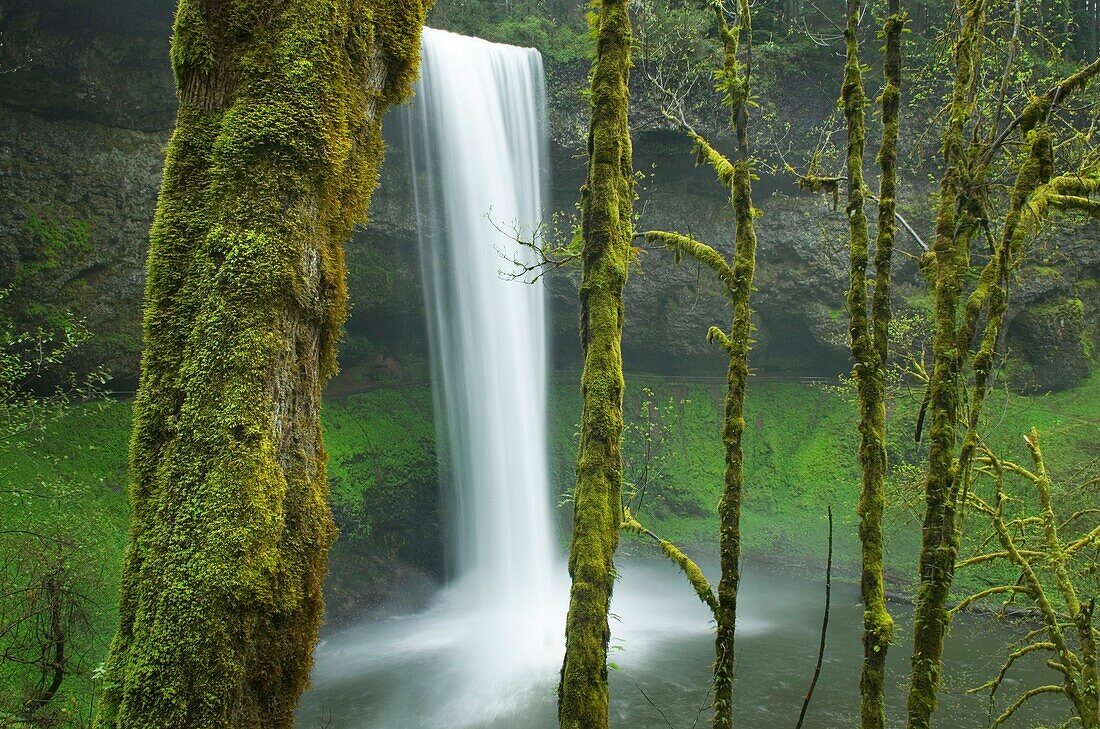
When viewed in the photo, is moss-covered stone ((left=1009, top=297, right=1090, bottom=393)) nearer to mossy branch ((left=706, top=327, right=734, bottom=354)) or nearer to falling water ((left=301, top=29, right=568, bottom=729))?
falling water ((left=301, top=29, right=568, bottom=729))

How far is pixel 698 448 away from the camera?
24.1 m

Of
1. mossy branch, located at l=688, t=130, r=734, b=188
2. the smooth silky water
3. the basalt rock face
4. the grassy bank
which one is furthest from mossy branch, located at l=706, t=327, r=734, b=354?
the grassy bank

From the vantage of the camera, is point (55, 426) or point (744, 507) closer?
point (55, 426)

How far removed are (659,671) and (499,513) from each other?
25.5 ft

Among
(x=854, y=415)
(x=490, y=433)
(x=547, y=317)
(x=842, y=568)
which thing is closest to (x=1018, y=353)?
(x=854, y=415)

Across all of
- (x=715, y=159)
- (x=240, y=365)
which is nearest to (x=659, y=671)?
(x=715, y=159)

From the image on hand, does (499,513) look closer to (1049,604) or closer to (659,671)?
(659,671)

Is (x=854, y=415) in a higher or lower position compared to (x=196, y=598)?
lower

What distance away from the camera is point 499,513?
20.9 m

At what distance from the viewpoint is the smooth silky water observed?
14453 millimetres

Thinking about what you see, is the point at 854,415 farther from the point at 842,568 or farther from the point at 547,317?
the point at 547,317

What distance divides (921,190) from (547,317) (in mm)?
12330

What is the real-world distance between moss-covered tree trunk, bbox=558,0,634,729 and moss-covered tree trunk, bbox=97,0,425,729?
1145 mm

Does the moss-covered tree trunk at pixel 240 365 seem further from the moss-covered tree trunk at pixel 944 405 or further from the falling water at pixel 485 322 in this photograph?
the falling water at pixel 485 322
